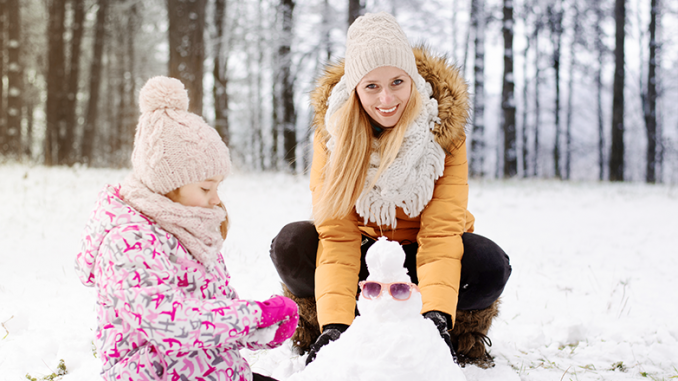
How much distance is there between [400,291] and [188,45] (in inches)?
342

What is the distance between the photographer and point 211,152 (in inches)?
55.8

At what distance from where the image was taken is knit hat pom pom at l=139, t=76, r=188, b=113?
1375mm

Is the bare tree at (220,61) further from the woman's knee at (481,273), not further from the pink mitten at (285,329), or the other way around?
the pink mitten at (285,329)

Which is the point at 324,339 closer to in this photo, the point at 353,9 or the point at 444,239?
the point at 444,239

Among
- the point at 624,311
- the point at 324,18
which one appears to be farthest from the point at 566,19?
the point at 624,311

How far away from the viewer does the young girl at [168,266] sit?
47.8 inches

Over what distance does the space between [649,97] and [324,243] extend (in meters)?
16.7

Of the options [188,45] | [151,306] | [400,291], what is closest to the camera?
[151,306]

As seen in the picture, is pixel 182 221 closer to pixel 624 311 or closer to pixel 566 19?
pixel 624 311

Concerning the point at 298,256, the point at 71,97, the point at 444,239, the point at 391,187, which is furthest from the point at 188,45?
the point at 444,239

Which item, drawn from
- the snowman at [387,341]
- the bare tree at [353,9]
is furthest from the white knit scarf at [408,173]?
A: the bare tree at [353,9]

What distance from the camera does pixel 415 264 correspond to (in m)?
2.29

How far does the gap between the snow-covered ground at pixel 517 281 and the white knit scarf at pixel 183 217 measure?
903mm

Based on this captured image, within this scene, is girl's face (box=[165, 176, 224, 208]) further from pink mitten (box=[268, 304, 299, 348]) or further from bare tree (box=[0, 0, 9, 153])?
bare tree (box=[0, 0, 9, 153])
